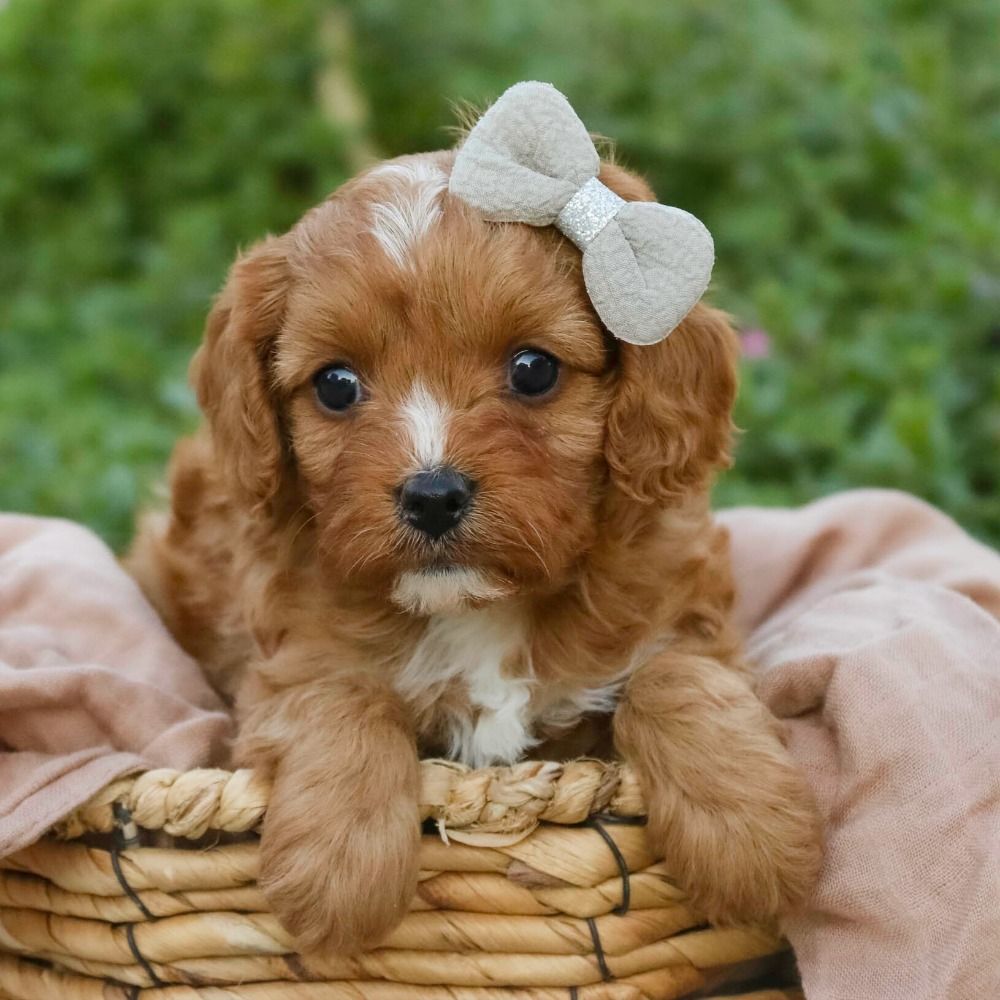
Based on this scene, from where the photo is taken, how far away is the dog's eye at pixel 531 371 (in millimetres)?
2721

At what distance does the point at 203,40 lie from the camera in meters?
6.76

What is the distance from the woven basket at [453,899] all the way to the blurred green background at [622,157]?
2.29 metres

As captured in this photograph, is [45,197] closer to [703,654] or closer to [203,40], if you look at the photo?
[203,40]

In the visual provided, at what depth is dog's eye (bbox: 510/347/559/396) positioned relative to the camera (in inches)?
107

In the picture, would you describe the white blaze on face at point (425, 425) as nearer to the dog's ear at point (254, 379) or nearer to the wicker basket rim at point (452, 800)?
the dog's ear at point (254, 379)

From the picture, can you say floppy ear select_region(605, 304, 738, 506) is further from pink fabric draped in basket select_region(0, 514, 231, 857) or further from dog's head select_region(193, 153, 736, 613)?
pink fabric draped in basket select_region(0, 514, 231, 857)

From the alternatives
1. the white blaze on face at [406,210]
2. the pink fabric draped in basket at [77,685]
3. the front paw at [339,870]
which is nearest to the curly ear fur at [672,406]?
the white blaze on face at [406,210]

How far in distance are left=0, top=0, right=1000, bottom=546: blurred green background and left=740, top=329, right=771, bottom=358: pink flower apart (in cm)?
1

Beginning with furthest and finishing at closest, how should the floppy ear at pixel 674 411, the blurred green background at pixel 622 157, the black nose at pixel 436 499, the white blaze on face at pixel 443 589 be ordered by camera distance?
1. the blurred green background at pixel 622 157
2. the floppy ear at pixel 674 411
3. the white blaze on face at pixel 443 589
4. the black nose at pixel 436 499

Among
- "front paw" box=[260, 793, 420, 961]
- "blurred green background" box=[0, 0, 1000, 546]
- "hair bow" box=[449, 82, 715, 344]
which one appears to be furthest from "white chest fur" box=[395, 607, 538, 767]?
"blurred green background" box=[0, 0, 1000, 546]

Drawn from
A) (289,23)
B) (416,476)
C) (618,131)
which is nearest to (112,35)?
(289,23)

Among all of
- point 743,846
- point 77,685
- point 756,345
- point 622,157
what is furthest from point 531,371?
point 622,157

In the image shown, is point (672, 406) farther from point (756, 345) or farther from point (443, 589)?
point (756, 345)

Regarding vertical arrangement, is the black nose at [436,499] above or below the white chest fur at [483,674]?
above
